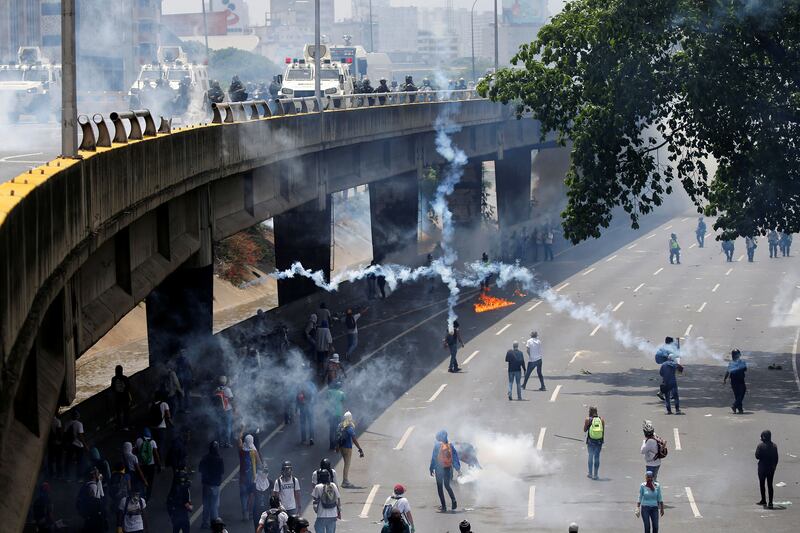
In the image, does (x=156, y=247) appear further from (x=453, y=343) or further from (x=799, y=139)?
(x=799, y=139)

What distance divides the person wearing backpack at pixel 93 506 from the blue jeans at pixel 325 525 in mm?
3217

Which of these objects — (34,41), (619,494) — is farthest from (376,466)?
(34,41)

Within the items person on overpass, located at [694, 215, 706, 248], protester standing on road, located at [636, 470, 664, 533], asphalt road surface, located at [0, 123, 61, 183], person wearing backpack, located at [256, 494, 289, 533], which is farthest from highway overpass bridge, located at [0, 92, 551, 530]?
person on overpass, located at [694, 215, 706, 248]

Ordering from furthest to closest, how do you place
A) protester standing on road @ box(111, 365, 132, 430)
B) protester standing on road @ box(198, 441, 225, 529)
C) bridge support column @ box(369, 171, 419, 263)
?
1. bridge support column @ box(369, 171, 419, 263)
2. protester standing on road @ box(111, 365, 132, 430)
3. protester standing on road @ box(198, 441, 225, 529)

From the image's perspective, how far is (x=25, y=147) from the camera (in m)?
31.2

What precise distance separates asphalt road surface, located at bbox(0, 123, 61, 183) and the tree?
1326 cm

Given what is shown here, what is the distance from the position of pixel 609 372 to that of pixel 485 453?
1089cm

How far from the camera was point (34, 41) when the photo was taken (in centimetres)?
9812

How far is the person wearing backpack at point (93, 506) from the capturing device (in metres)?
20.1

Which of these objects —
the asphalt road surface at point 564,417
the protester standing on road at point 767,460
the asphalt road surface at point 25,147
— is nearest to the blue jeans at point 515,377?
the asphalt road surface at point 564,417

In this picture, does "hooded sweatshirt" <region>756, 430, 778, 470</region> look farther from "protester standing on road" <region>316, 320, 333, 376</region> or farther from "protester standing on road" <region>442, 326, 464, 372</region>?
"protester standing on road" <region>316, 320, 333, 376</region>

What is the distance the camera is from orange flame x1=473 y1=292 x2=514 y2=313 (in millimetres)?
48750

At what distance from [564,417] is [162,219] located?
10461 millimetres

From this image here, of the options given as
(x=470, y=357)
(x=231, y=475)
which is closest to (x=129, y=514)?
(x=231, y=475)
